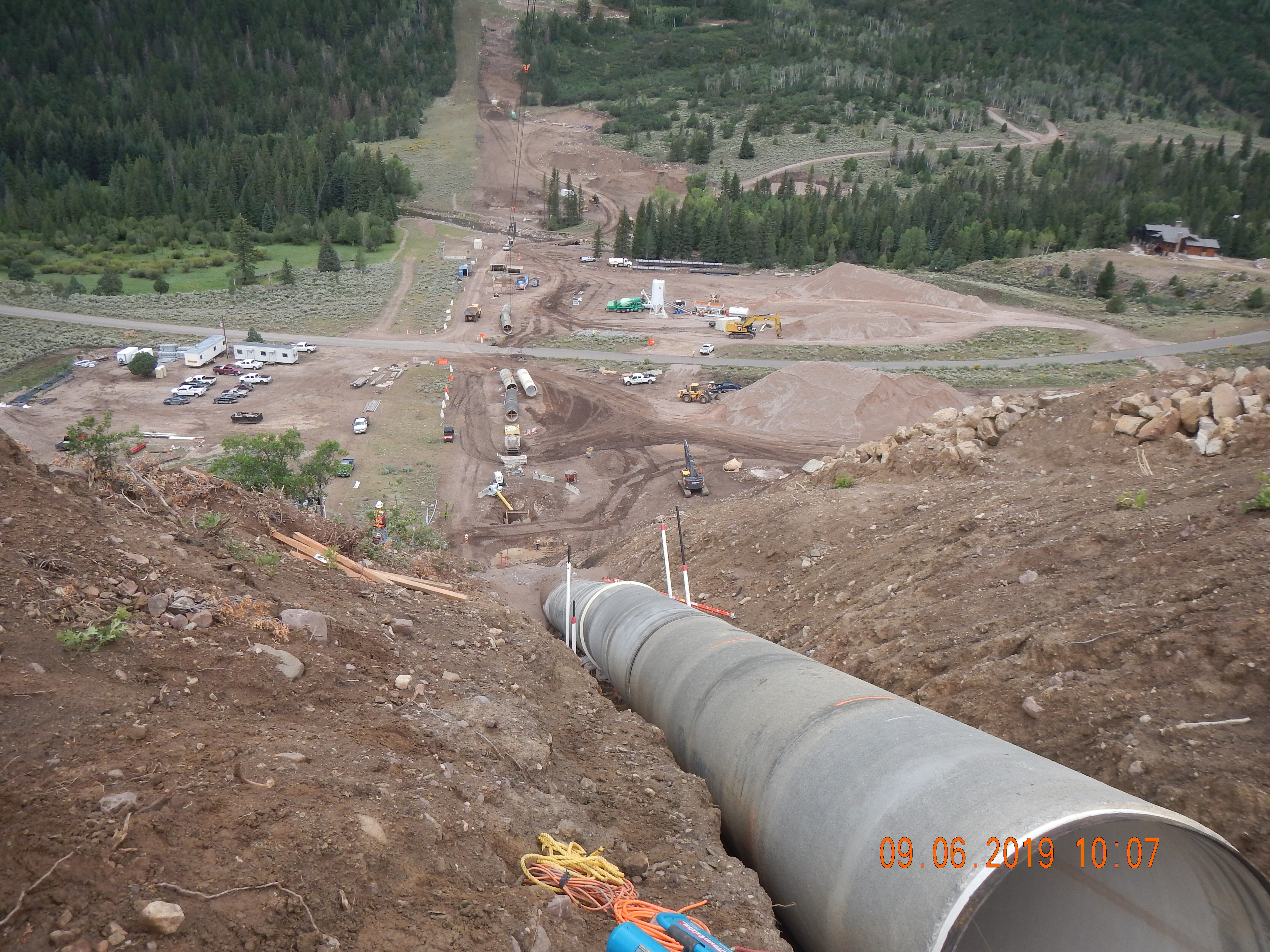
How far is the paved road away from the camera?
172ft

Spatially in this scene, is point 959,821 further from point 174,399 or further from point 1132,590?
point 174,399

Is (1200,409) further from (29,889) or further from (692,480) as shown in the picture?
(692,480)

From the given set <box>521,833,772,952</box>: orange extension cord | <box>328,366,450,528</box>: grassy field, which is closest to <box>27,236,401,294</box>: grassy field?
<box>328,366,450,528</box>: grassy field

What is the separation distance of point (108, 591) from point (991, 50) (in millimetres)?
203129

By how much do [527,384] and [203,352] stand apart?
21.6m

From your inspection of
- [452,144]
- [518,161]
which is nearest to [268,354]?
[518,161]

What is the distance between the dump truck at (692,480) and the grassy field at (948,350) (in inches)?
794

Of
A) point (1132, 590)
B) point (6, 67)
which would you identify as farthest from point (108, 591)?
point (6, 67)

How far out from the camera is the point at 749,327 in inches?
2367

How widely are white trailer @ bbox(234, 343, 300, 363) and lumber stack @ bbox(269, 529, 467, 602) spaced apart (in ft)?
141

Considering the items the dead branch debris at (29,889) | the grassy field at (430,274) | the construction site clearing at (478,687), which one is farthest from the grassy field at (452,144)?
the dead branch debris at (29,889)

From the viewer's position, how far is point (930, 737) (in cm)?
618

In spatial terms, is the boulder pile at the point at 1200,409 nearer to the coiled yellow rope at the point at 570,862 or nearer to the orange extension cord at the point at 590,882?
the orange extension cord at the point at 590,882

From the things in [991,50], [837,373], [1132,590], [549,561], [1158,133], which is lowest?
[549,561]
